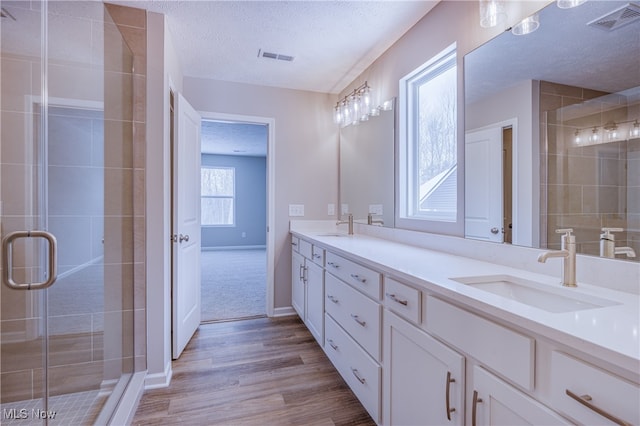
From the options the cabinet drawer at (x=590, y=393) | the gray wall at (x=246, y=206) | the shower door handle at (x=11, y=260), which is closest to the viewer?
the cabinet drawer at (x=590, y=393)

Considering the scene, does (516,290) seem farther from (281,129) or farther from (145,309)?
(281,129)

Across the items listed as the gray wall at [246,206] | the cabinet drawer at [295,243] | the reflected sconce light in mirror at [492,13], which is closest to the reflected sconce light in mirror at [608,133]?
the reflected sconce light in mirror at [492,13]

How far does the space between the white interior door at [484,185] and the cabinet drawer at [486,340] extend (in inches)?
26.4

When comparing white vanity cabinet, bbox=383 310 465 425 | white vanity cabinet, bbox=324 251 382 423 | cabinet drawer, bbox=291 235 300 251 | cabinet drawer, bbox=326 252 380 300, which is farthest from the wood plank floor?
cabinet drawer, bbox=291 235 300 251

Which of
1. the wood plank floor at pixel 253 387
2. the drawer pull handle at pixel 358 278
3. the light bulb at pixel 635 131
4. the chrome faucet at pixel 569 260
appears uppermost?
the light bulb at pixel 635 131

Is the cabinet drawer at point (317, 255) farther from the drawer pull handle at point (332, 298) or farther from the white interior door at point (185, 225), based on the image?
the white interior door at point (185, 225)

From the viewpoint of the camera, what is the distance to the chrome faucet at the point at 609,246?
1080 millimetres

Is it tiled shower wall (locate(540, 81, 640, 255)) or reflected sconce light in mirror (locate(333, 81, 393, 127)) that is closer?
tiled shower wall (locate(540, 81, 640, 255))

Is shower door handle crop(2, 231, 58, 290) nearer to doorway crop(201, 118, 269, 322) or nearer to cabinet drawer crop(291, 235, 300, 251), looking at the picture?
cabinet drawer crop(291, 235, 300, 251)

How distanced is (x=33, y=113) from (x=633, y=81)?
2452 millimetres

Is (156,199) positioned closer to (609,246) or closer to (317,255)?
(317,255)

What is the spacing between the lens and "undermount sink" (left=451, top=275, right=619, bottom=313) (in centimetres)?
103

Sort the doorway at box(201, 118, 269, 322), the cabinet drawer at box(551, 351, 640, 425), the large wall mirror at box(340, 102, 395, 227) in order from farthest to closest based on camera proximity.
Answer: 1. the doorway at box(201, 118, 269, 322)
2. the large wall mirror at box(340, 102, 395, 227)
3. the cabinet drawer at box(551, 351, 640, 425)

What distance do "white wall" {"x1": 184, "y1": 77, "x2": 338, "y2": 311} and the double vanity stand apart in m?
1.37
